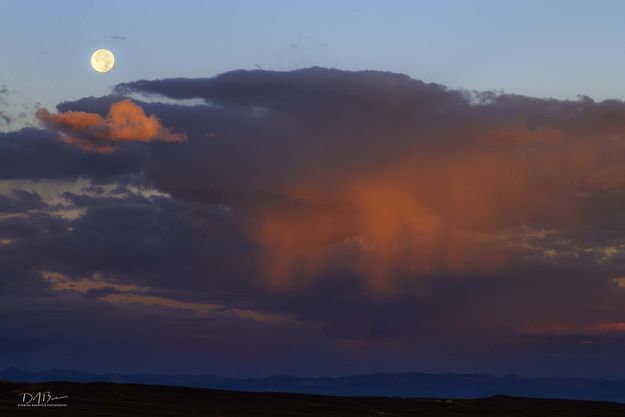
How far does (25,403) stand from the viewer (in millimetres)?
188125

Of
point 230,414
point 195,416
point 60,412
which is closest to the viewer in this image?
point 60,412

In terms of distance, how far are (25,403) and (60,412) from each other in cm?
1823

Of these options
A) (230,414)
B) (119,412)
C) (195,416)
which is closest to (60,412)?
(119,412)

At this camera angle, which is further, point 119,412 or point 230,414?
point 230,414

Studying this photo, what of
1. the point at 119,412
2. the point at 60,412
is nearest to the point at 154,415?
the point at 119,412

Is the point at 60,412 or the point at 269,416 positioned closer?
the point at 60,412

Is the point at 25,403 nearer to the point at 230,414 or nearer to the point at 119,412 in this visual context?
the point at 119,412

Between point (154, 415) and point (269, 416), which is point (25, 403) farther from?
point (269, 416)

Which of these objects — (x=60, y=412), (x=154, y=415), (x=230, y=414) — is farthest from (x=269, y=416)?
(x=60, y=412)

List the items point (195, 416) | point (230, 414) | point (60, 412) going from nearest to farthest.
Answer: point (60, 412), point (195, 416), point (230, 414)

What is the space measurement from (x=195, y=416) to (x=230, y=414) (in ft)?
48.5

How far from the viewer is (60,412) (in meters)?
174

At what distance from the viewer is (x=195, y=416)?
613 ft

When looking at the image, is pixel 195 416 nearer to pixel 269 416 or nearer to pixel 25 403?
pixel 269 416
